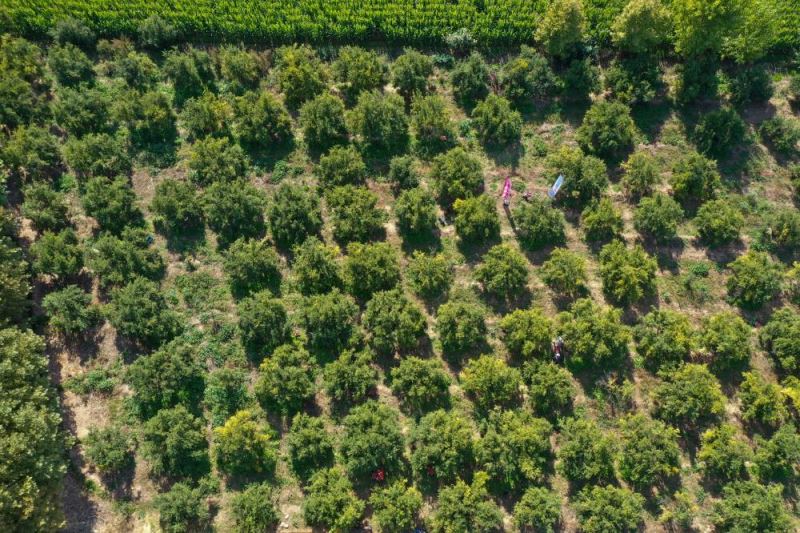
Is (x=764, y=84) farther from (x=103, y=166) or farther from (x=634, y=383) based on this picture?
(x=103, y=166)

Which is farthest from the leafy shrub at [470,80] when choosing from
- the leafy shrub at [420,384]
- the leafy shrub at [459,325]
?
the leafy shrub at [420,384]

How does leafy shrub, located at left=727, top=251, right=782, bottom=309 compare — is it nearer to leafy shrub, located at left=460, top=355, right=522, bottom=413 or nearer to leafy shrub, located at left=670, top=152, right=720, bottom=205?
leafy shrub, located at left=670, top=152, right=720, bottom=205

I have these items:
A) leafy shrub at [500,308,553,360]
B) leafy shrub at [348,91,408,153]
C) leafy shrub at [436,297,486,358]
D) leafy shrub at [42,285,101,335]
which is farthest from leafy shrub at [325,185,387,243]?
leafy shrub at [42,285,101,335]

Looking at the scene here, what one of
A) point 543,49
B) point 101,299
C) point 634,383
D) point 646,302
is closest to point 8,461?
point 101,299

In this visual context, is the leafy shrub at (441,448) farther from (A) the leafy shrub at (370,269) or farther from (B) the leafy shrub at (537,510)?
(A) the leafy shrub at (370,269)

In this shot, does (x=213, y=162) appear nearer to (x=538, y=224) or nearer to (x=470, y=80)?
(x=470, y=80)

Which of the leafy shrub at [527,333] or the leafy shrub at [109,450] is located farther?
the leafy shrub at [527,333]
